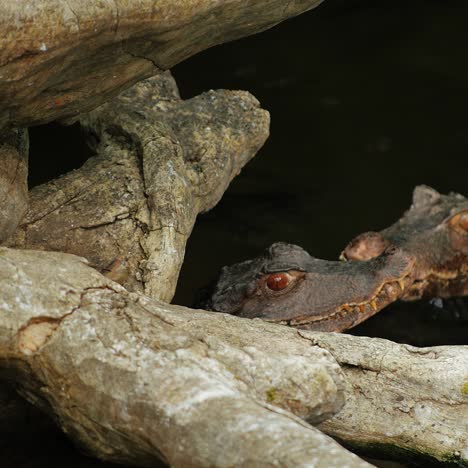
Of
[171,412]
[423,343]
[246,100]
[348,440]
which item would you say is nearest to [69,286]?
[171,412]

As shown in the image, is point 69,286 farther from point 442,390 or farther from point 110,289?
point 442,390

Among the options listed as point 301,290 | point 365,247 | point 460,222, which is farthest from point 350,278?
point 460,222

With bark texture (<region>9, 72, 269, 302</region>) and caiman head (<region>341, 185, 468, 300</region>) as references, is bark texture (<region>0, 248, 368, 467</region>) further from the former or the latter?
caiman head (<region>341, 185, 468, 300</region>)

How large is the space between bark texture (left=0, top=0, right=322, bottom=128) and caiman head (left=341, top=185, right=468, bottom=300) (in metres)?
2.08

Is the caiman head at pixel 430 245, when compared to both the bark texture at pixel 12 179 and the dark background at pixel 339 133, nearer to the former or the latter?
the dark background at pixel 339 133

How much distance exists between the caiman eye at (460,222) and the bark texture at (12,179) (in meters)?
→ 3.30

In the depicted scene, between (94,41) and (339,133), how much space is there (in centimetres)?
504

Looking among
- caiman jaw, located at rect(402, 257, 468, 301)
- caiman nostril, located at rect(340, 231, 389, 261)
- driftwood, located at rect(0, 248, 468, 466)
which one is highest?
driftwood, located at rect(0, 248, 468, 466)

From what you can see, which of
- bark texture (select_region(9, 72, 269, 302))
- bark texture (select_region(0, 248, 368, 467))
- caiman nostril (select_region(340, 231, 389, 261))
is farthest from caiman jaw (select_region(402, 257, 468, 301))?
bark texture (select_region(0, 248, 368, 467))

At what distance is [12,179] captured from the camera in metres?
5.07

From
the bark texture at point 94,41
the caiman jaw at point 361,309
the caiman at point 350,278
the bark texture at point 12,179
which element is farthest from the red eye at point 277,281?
the bark texture at point 12,179

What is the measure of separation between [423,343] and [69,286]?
3.23 meters

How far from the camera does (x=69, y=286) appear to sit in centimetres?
422

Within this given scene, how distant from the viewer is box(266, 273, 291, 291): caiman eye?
6.15 metres
